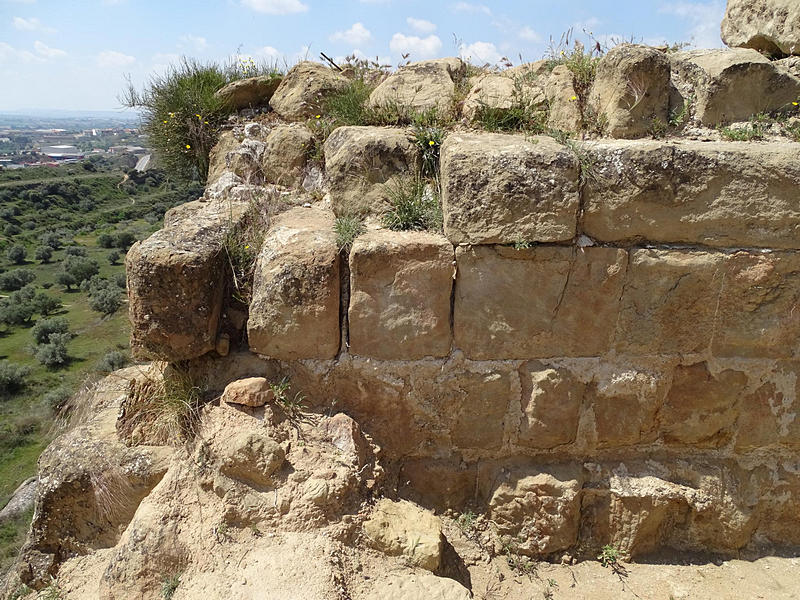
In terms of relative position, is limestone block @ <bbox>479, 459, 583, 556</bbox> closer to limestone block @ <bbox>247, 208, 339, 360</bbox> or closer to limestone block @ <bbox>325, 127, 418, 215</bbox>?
limestone block @ <bbox>247, 208, 339, 360</bbox>

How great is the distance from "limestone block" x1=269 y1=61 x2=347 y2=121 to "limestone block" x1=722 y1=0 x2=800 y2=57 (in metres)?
2.45

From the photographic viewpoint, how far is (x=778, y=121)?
8.93ft

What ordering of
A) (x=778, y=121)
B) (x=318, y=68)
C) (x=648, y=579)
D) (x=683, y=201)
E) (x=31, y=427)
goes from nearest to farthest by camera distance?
(x=683, y=201), (x=648, y=579), (x=778, y=121), (x=318, y=68), (x=31, y=427)

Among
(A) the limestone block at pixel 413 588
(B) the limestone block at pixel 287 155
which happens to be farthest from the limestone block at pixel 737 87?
(A) the limestone block at pixel 413 588

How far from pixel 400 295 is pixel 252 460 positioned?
0.89 metres

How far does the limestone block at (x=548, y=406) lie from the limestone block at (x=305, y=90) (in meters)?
2.35

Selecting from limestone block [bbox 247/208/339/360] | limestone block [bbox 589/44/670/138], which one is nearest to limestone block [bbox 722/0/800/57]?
limestone block [bbox 589/44/670/138]

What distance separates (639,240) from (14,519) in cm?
1092

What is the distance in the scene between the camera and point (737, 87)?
9.00 feet

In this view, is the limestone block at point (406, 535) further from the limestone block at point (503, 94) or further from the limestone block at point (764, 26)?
the limestone block at point (764, 26)

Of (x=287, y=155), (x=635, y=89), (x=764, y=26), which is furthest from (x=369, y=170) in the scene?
(x=764, y=26)

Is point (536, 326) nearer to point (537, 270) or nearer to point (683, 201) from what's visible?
point (537, 270)

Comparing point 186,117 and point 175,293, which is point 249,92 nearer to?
point 186,117

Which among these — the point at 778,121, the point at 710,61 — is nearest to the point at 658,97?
the point at 710,61
